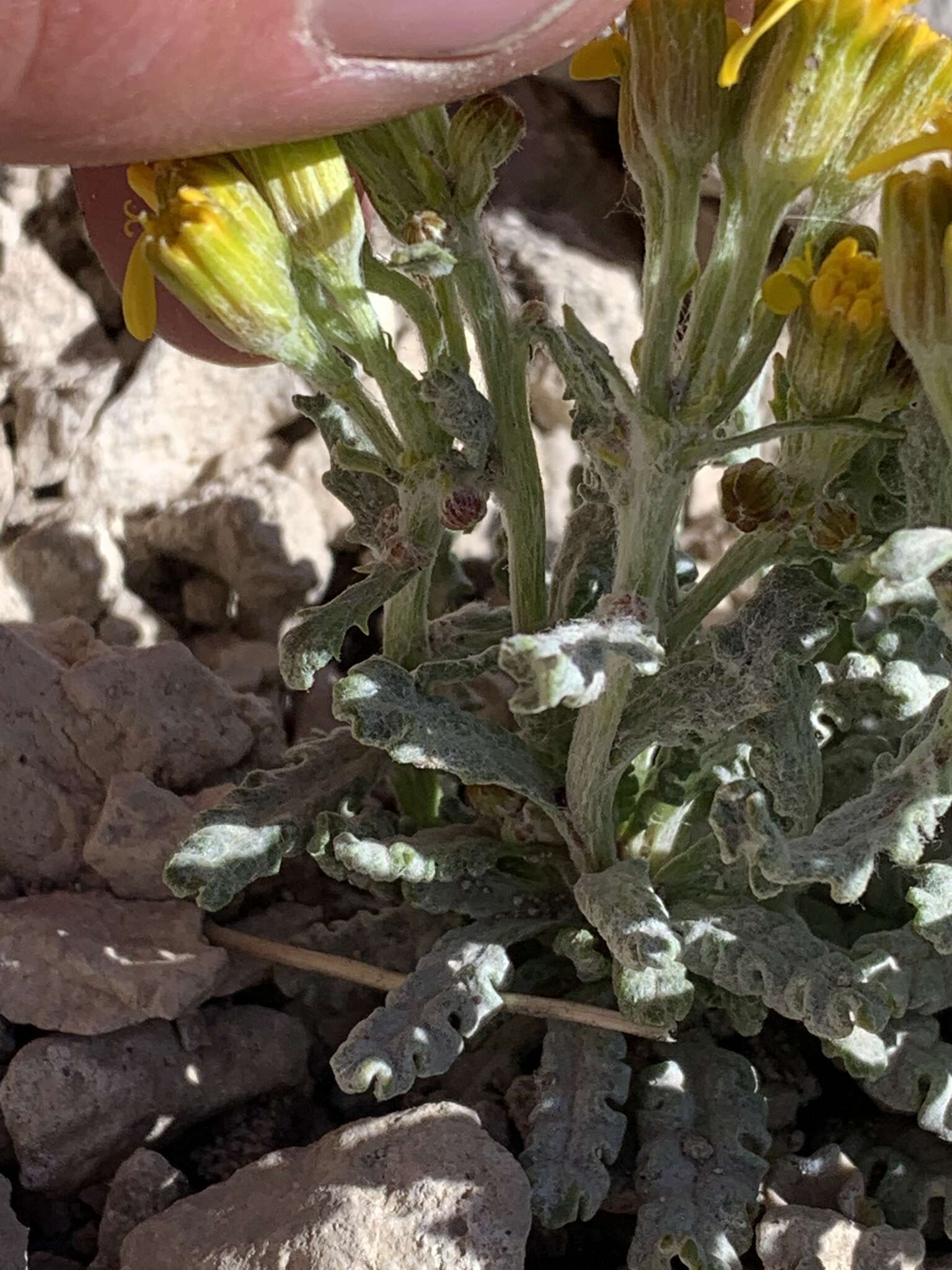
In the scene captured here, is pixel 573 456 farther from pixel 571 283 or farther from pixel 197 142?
pixel 197 142

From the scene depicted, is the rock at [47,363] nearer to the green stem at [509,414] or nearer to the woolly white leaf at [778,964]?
the green stem at [509,414]

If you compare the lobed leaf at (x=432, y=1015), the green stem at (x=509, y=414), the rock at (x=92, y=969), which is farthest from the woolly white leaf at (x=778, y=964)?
the rock at (x=92, y=969)

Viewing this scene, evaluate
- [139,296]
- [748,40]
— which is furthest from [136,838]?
[748,40]

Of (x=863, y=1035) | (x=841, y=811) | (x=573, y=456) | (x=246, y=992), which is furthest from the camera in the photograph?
(x=573, y=456)

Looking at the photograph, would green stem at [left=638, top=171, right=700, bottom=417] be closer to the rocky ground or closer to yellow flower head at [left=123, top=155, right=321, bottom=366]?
yellow flower head at [left=123, top=155, right=321, bottom=366]

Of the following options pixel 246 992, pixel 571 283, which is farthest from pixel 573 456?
pixel 246 992

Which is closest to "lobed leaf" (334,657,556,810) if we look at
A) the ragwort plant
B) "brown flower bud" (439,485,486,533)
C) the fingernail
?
the ragwort plant
